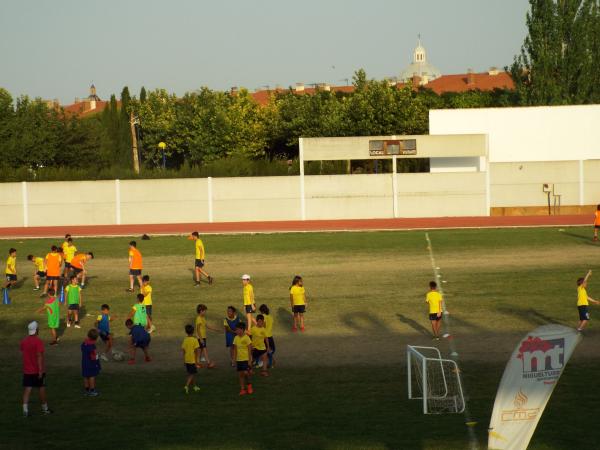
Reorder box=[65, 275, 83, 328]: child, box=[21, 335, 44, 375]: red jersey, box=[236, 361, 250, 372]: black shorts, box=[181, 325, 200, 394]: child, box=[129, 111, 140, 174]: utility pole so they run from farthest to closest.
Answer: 1. box=[129, 111, 140, 174]: utility pole
2. box=[65, 275, 83, 328]: child
3. box=[181, 325, 200, 394]: child
4. box=[236, 361, 250, 372]: black shorts
5. box=[21, 335, 44, 375]: red jersey

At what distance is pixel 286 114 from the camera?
84.3 meters

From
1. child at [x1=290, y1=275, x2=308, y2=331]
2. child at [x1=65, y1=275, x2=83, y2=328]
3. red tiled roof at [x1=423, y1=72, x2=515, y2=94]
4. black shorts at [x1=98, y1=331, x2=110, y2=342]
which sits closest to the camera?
black shorts at [x1=98, y1=331, x2=110, y2=342]

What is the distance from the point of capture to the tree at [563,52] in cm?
7694

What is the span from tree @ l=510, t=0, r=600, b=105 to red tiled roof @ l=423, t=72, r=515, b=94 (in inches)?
2233

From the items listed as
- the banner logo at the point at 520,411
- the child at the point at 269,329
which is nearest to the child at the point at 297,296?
the child at the point at 269,329

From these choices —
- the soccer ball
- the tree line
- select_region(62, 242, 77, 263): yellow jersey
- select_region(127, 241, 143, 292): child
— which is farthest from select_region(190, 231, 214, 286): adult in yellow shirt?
the tree line

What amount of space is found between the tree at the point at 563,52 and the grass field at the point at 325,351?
40.1 metres

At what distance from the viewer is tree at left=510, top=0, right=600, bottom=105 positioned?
7694cm

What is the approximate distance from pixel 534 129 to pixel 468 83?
8407 cm

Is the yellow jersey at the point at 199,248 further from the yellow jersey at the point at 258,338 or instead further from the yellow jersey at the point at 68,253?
the yellow jersey at the point at 258,338

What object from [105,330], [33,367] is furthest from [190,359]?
[105,330]

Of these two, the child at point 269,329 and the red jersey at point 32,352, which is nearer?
the red jersey at point 32,352

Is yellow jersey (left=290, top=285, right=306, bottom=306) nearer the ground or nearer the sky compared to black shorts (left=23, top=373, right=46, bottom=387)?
nearer the sky

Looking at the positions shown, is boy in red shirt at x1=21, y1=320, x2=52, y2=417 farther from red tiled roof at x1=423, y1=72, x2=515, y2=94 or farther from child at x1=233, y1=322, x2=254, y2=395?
red tiled roof at x1=423, y1=72, x2=515, y2=94
